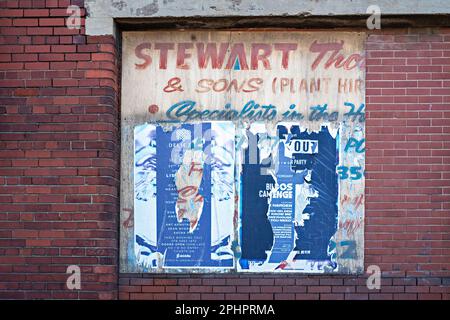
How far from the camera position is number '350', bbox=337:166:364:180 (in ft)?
18.9

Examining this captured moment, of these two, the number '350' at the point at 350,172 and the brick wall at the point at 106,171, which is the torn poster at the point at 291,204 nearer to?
the number '350' at the point at 350,172

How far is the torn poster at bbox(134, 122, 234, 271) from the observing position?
5.76 metres

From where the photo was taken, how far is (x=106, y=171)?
5535mm

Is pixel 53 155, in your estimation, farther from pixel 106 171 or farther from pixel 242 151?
pixel 242 151

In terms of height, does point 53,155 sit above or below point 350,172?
above

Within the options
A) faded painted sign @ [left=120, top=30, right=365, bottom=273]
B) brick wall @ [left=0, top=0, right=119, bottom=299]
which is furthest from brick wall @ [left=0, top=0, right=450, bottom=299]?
faded painted sign @ [left=120, top=30, right=365, bottom=273]

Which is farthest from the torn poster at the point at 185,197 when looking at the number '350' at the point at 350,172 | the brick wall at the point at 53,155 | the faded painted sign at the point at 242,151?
the number '350' at the point at 350,172

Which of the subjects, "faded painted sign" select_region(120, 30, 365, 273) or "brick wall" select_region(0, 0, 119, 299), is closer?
"brick wall" select_region(0, 0, 119, 299)

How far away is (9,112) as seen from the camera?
18.4 ft

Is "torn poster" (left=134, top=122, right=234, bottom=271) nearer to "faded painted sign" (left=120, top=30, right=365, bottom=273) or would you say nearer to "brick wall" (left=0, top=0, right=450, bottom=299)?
"faded painted sign" (left=120, top=30, right=365, bottom=273)

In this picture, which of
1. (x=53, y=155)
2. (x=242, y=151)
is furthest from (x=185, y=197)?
(x=53, y=155)

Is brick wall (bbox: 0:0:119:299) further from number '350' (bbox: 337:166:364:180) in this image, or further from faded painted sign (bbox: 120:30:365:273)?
number '350' (bbox: 337:166:364:180)

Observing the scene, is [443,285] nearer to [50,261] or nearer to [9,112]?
[50,261]

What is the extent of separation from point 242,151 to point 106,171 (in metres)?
1.25
